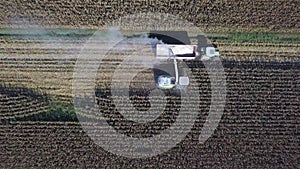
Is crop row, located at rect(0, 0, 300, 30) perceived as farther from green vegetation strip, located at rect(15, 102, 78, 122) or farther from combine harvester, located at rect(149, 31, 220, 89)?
green vegetation strip, located at rect(15, 102, 78, 122)

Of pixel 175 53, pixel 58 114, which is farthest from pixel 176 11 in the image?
pixel 58 114

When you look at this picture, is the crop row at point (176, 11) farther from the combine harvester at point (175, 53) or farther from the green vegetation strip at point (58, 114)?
the green vegetation strip at point (58, 114)

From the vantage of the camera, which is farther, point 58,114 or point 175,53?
point 175,53

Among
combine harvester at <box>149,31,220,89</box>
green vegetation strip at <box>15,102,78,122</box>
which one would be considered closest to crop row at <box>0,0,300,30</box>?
combine harvester at <box>149,31,220,89</box>

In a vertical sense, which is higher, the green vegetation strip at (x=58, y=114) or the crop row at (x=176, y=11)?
the crop row at (x=176, y=11)

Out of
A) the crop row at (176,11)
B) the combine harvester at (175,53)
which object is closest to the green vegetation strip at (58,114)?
the crop row at (176,11)

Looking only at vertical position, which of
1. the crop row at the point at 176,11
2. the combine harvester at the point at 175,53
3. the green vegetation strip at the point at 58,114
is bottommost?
the green vegetation strip at the point at 58,114

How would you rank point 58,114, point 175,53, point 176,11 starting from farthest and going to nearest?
point 176,11
point 175,53
point 58,114

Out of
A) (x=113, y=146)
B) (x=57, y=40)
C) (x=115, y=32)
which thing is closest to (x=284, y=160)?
(x=113, y=146)

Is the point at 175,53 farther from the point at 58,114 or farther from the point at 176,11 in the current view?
the point at 58,114
